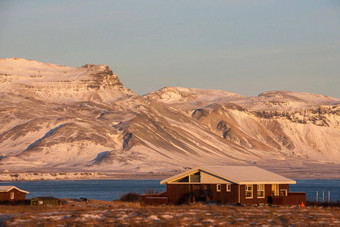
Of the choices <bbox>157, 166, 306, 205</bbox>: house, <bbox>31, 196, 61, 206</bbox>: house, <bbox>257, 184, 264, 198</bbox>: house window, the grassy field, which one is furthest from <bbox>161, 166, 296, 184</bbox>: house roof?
<bbox>31, 196, 61, 206</bbox>: house

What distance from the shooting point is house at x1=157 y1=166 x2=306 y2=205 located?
2564 inches

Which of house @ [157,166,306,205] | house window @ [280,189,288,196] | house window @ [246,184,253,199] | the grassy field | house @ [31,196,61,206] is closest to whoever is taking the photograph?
the grassy field

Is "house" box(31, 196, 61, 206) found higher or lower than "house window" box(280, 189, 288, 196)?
lower

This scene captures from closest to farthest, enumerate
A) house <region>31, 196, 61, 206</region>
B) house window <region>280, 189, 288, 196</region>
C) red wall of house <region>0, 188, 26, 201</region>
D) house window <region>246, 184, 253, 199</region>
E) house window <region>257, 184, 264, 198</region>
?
house window <region>246, 184, 253, 199</region>, house window <region>257, 184, 264, 198</region>, house window <region>280, 189, 288, 196</region>, house <region>31, 196, 61, 206</region>, red wall of house <region>0, 188, 26, 201</region>

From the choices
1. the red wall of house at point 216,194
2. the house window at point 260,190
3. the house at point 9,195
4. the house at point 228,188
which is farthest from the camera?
the house at point 9,195

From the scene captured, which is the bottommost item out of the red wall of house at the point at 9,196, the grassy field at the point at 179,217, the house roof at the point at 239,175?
the grassy field at the point at 179,217

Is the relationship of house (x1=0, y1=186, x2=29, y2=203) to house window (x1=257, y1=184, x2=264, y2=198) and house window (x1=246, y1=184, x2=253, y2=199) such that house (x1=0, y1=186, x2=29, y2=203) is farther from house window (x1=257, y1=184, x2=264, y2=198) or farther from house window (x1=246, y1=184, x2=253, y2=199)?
house window (x1=257, y1=184, x2=264, y2=198)

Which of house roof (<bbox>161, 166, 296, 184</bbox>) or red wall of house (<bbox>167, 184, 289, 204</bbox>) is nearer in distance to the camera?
red wall of house (<bbox>167, 184, 289, 204</bbox>)

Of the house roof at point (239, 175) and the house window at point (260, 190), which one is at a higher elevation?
the house roof at point (239, 175)

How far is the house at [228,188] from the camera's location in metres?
65.1

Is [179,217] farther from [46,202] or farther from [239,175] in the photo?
[46,202]

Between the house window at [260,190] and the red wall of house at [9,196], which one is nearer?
the house window at [260,190]

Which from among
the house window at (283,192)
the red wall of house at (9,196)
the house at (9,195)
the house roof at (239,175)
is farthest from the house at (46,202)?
the house window at (283,192)

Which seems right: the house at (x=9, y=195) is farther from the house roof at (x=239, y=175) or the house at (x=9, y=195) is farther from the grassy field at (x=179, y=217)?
the grassy field at (x=179, y=217)
